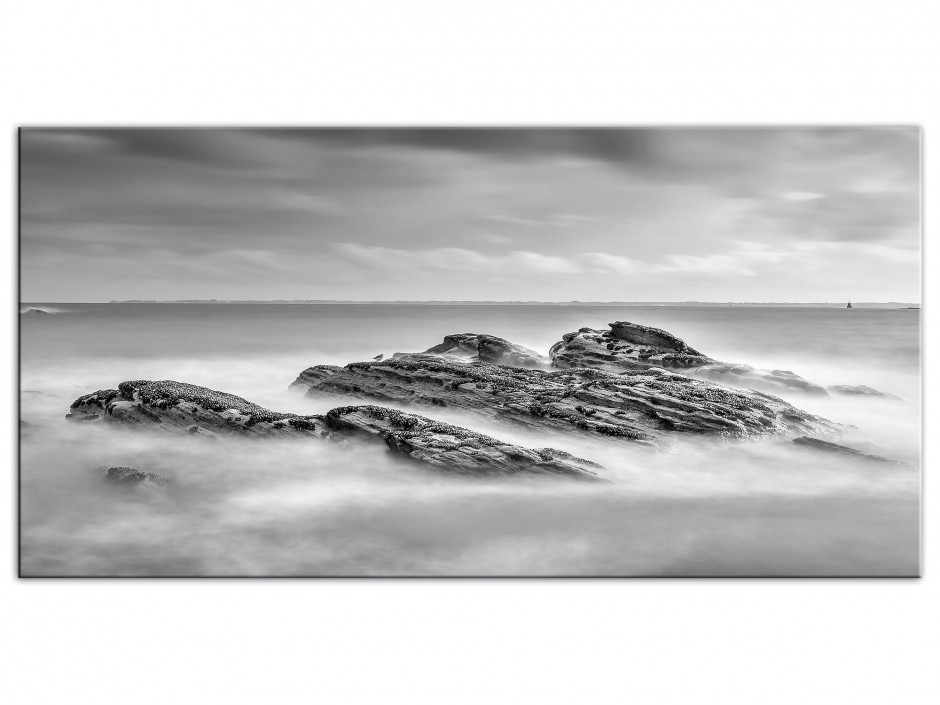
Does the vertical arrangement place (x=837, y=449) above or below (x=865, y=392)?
below

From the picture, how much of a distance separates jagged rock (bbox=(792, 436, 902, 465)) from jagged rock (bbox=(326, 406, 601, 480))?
164cm

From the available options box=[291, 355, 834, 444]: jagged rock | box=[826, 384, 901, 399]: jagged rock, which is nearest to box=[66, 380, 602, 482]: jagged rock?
box=[291, 355, 834, 444]: jagged rock

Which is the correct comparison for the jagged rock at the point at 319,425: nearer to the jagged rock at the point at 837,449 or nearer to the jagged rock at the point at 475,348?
the jagged rock at the point at 475,348

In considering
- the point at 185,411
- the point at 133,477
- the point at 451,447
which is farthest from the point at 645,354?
the point at 133,477

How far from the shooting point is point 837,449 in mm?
4387

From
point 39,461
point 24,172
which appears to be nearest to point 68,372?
point 39,461

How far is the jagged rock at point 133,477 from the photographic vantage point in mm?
4250

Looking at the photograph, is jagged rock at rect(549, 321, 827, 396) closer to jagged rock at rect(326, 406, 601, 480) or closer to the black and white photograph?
the black and white photograph

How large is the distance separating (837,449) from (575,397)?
2.02 metres

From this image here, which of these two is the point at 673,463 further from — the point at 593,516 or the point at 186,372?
the point at 186,372

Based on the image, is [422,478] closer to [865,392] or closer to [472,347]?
[472,347]

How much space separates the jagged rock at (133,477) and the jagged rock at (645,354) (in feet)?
10.4

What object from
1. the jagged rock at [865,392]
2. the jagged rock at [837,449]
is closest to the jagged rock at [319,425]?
the jagged rock at [837,449]

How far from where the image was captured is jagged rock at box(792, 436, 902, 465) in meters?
4.36
